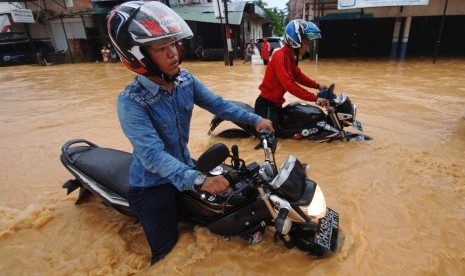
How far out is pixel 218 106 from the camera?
2660mm

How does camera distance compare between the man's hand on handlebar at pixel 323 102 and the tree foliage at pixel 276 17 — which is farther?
the tree foliage at pixel 276 17

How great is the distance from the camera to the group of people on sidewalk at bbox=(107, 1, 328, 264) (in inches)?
76.4

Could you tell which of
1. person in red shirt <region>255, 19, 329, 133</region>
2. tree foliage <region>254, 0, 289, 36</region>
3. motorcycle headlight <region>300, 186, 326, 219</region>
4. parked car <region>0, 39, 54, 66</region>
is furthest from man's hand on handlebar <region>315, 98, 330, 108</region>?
tree foliage <region>254, 0, 289, 36</region>

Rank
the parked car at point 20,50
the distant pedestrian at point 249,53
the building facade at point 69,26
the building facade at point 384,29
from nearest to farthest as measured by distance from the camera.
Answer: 1. the building facade at point 384,29
2. the distant pedestrian at point 249,53
3. the building facade at point 69,26
4. the parked car at point 20,50

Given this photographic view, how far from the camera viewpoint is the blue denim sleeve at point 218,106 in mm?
2549

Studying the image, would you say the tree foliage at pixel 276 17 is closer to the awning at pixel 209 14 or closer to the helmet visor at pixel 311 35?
the awning at pixel 209 14

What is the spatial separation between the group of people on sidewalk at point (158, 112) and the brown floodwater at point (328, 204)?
0.43 m

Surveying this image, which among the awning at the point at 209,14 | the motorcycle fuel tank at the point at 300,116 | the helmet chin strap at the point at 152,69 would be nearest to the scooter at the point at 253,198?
the helmet chin strap at the point at 152,69

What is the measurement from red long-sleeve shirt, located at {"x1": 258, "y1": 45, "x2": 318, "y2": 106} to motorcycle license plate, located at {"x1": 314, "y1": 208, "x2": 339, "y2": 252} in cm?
232

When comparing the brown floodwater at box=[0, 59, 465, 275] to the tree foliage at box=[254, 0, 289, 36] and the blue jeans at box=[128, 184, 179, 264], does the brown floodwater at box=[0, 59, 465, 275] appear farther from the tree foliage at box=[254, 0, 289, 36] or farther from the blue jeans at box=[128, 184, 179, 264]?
the tree foliage at box=[254, 0, 289, 36]

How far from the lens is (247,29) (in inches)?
1028

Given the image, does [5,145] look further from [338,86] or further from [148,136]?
[338,86]

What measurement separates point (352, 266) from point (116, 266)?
1.85 m

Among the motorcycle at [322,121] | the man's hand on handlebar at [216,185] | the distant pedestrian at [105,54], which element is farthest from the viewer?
the distant pedestrian at [105,54]
